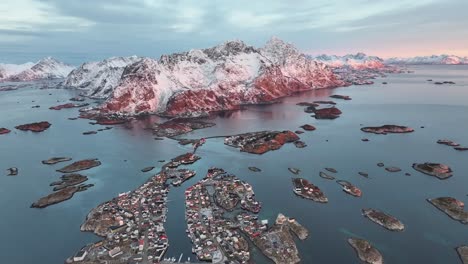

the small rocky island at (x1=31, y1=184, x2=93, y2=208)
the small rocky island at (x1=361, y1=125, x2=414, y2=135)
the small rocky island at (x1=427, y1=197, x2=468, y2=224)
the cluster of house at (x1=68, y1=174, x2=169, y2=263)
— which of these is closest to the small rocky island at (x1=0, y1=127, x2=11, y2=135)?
the small rocky island at (x1=31, y1=184, x2=93, y2=208)

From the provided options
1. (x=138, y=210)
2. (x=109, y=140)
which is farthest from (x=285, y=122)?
(x=138, y=210)

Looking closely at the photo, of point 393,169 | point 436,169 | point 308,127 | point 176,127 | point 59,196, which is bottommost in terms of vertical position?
point 393,169

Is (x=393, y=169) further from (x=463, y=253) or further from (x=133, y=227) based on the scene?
(x=133, y=227)

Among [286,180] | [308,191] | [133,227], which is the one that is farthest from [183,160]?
[308,191]

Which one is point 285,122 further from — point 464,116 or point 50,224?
point 50,224

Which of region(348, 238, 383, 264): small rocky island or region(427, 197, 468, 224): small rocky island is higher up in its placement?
region(427, 197, 468, 224): small rocky island

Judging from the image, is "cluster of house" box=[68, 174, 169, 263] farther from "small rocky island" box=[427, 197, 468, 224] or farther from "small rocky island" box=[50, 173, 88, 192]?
"small rocky island" box=[427, 197, 468, 224]
